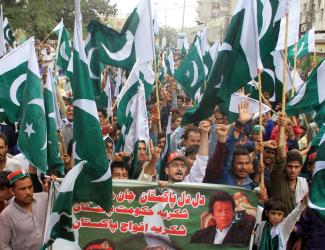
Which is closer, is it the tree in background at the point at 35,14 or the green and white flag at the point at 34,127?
the green and white flag at the point at 34,127

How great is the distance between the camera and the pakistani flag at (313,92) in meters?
5.29

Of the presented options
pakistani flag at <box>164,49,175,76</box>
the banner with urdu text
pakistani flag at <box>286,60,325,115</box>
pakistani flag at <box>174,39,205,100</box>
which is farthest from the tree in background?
the banner with urdu text

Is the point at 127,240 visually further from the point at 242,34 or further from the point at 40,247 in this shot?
the point at 242,34

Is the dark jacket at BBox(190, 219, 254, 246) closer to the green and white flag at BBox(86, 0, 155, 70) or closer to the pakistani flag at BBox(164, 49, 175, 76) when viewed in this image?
the green and white flag at BBox(86, 0, 155, 70)

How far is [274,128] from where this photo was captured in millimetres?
7668

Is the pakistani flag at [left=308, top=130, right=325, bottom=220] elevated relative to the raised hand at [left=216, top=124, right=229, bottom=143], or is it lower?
lower

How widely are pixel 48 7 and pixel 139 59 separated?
23.0m

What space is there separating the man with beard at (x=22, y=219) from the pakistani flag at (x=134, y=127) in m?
1.84

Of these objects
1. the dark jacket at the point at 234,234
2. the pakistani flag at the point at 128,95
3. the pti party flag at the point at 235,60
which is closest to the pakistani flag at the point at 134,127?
the pakistani flag at the point at 128,95

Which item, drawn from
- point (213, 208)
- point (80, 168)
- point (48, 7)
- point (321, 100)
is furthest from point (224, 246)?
point (48, 7)

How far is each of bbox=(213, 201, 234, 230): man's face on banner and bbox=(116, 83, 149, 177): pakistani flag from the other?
72.1 inches

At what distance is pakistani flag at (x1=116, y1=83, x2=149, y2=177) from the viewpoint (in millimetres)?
6250

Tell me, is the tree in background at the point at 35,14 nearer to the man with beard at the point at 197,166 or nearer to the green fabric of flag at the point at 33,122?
the green fabric of flag at the point at 33,122

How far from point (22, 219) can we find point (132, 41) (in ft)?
11.6
